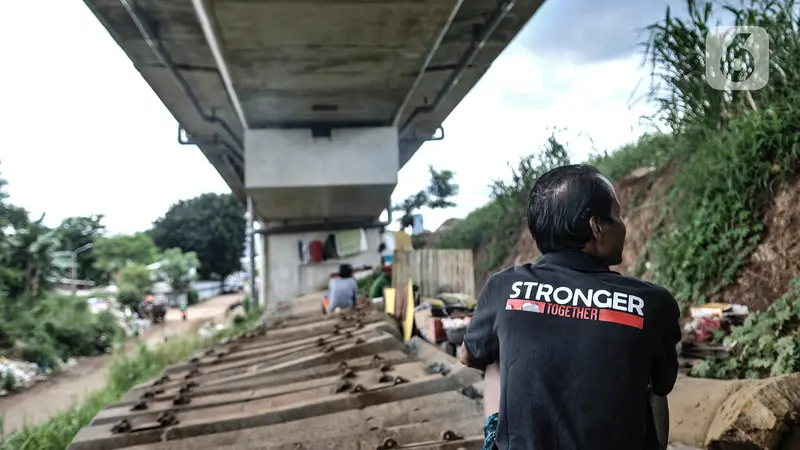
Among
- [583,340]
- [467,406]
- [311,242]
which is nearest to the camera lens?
[583,340]

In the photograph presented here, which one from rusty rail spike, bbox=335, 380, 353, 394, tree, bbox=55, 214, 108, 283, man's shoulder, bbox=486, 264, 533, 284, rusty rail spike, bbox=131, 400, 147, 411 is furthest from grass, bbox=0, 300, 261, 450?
tree, bbox=55, 214, 108, 283

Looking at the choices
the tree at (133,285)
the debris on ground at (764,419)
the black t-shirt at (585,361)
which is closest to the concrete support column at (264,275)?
the debris on ground at (764,419)

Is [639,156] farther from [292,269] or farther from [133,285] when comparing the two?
[133,285]

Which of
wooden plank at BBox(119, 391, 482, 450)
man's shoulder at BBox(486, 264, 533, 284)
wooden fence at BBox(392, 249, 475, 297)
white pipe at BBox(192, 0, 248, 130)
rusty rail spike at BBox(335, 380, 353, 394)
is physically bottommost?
wooden plank at BBox(119, 391, 482, 450)

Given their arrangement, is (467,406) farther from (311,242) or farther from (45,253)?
(45,253)

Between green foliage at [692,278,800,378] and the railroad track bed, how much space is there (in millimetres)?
1277

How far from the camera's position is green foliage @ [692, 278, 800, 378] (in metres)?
2.83

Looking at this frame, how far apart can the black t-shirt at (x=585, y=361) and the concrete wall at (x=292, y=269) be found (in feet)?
40.0

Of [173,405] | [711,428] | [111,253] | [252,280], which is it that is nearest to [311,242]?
[252,280]

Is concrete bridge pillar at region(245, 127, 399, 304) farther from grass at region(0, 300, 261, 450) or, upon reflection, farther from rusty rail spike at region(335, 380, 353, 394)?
rusty rail spike at region(335, 380, 353, 394)

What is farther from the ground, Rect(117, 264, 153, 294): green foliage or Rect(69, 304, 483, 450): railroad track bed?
Rect(69, 304, 483, 450): railroad track bed

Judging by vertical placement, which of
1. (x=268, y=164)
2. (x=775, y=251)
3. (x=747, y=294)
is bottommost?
(x=747, y=294)

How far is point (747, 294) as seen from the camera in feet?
12.2

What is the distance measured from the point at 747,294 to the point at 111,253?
38768 mm
